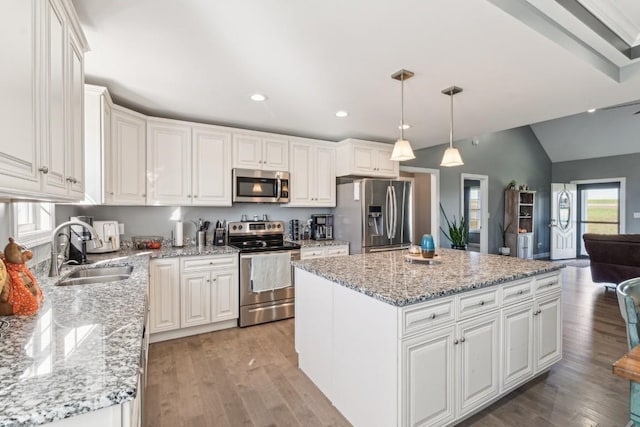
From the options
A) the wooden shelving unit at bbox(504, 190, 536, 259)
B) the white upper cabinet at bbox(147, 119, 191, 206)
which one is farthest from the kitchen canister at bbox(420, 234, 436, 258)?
the wooden shelving unit at bbox(504, 190, 536, 259)

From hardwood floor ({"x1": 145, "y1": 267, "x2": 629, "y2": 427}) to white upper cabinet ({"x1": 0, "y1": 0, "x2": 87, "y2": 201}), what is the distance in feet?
5.06

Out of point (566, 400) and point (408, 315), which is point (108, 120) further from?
point (566, 400)

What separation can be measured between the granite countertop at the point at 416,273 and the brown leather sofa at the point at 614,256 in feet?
10.9

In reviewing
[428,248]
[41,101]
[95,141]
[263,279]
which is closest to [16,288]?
[41,101]

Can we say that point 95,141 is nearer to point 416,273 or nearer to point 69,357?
point 69,357

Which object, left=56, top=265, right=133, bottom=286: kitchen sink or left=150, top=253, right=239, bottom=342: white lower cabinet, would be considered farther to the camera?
left=150, top=253, right=239, bottom=342: white lower cabinet

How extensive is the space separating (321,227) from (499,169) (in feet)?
17.3

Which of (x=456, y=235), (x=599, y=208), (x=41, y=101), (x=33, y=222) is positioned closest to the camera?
(x=41, y=101)

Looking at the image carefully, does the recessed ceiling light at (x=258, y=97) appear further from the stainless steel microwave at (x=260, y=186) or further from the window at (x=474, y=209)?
the window at (x=474, y=209)

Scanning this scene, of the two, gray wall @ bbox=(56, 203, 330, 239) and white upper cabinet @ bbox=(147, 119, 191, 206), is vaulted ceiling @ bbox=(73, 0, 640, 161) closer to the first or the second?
white upper cabinet @ bbox=(147, 119, 191, 206)

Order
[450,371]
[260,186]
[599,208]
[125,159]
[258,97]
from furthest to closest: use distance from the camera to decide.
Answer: [599,208] → [260,186] → [125,159] → [258,97] → [450,371]

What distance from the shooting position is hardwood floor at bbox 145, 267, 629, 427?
1.92 m

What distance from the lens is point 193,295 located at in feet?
10.2

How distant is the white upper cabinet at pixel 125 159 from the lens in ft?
9.11
